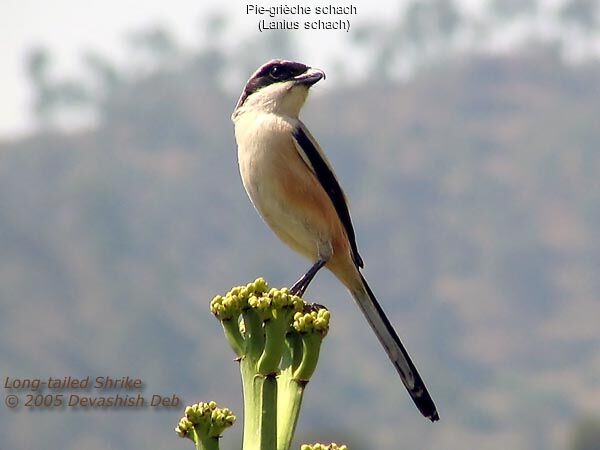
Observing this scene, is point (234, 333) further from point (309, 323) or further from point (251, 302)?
point (309, 323)

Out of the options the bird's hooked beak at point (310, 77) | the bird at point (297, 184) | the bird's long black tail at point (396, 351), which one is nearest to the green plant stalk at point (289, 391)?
the bird's long black tail at point (396, 351)

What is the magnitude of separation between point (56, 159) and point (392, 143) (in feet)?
151

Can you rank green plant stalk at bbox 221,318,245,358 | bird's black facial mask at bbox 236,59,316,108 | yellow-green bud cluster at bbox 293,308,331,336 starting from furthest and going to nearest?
bird's black facial mask at bbox 236,59,316,108
yellow-green bud cluster at bbox 293,308,331,336
green plant stalk at bbox 221,318,245,358

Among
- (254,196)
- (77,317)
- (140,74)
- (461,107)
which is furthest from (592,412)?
(254,196)

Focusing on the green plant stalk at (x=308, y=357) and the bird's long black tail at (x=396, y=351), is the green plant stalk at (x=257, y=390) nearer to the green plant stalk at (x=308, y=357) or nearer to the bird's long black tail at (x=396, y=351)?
the green plant stalk at (x=308, y=357)

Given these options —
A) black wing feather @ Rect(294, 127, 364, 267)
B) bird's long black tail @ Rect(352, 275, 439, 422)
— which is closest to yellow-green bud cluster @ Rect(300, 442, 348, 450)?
bird's long black tail @ Rect(352, 275, 439, 422)

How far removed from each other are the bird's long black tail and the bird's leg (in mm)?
264

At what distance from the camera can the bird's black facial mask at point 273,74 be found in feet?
25.4

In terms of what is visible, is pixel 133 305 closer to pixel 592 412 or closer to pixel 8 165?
pixel 8 165

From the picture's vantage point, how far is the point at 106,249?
15550 centimetres

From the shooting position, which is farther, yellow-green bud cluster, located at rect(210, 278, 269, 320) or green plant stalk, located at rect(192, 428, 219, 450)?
yellow-green bud cluster, located at rect(210, 278, 269, 320)

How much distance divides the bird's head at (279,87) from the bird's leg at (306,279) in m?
0.88

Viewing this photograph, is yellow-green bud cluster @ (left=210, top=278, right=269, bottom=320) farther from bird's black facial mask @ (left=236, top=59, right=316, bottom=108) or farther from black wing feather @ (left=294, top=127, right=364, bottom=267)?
bird's black facial mask @ (left=236, top=59, right=316, bottom=108)

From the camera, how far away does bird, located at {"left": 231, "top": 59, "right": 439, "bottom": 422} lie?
724cm
